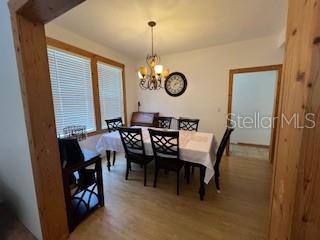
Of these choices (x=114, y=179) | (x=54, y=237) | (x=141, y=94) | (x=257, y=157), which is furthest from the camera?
(x=141, y=94)

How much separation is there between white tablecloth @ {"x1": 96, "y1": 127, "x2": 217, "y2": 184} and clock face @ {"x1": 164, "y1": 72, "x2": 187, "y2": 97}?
168 centimetres

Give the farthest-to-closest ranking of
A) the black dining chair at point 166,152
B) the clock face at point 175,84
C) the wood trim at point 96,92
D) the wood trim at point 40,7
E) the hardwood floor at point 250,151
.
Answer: the clock face at point 175,84 < the hardwood floor at point 250,151 < the wood trim at point 96,92 < the black dining chair at point 166,152 < the wood trim at point 40,7

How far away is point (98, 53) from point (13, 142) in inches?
101

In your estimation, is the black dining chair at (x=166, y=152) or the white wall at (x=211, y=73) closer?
the black dining chair at (x=166, y=152)

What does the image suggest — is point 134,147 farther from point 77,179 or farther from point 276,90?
point 276,90

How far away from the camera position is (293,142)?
0.49 meters

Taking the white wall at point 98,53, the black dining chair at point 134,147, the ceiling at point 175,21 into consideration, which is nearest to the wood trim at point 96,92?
the white wall at point 98,53

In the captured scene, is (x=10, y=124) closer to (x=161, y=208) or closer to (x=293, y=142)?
(x=161, y=208)

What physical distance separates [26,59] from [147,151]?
5.82ft

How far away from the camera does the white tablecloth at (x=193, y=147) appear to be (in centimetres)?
199

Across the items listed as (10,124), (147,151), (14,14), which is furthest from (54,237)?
(14,14)

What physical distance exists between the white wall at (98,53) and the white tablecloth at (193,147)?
2.70ft

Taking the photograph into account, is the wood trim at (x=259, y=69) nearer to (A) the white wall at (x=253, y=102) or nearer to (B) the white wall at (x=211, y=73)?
(B) the white wall at (x=211, y=73)

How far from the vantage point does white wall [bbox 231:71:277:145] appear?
4293mm
